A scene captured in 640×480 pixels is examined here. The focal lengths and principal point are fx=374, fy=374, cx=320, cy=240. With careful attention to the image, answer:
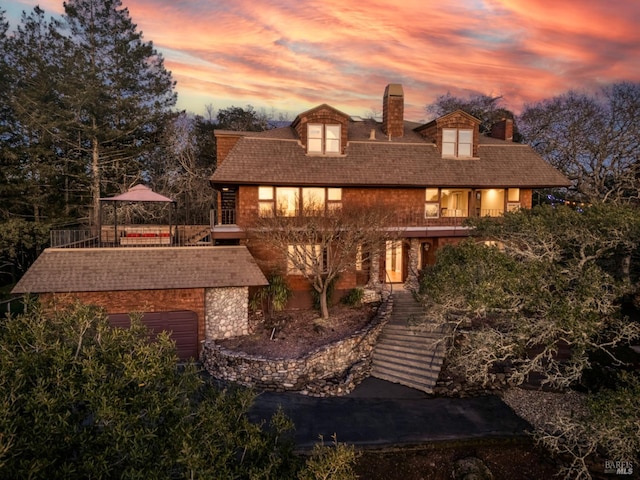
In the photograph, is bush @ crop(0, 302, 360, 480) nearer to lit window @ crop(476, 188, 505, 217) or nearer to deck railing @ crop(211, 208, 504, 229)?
deck railing @ crop(211, 208, 504, 229)

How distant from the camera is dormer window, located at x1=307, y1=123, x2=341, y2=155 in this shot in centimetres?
2020

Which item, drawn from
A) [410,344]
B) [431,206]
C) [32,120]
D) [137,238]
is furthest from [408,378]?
[32,120]

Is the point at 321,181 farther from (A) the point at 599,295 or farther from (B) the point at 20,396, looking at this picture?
(B) the point at 20,396

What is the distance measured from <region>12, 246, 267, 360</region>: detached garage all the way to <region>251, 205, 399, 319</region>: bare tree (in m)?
1.61

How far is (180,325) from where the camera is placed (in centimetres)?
1608

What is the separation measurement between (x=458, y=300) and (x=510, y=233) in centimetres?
296

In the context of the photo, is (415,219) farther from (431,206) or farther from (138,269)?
(138,269)

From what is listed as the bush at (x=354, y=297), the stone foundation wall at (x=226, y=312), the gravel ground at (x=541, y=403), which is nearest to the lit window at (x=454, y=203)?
the bush at (x=354, y=297)

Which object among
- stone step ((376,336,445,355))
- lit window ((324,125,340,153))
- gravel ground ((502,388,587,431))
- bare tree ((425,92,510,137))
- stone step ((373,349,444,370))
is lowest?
gravel ground ((502,388,587,431))

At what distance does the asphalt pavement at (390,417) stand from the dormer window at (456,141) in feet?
44.7

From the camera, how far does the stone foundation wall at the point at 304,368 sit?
1397cm

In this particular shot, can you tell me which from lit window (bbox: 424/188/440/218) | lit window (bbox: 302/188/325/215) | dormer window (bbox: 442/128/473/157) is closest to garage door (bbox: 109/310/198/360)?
lit window (bbox: 302/188/325/215)

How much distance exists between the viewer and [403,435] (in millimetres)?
10875

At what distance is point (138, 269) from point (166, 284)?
138cm
